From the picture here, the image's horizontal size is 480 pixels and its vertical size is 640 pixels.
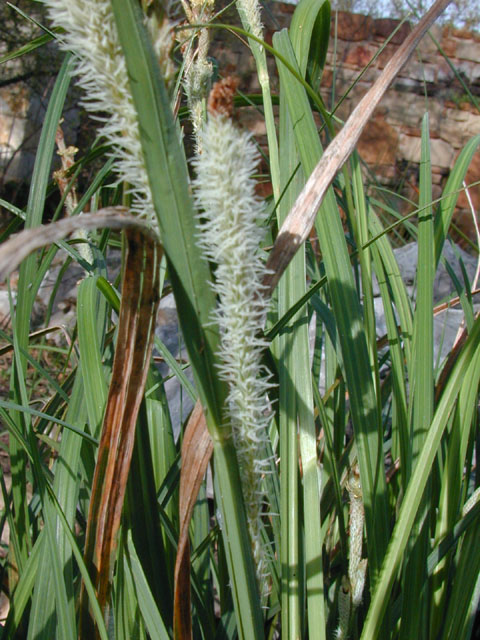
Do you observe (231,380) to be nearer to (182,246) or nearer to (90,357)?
(182,246)

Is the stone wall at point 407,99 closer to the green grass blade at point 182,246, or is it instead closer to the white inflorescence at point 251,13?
the white inflorescence at point 251,13

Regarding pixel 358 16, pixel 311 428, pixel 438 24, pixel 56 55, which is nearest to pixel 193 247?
pixel 311 428

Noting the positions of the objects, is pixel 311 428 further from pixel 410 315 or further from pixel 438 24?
pixel 438 24

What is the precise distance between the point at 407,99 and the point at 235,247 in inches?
183

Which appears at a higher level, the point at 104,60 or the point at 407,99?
the point at 407,99

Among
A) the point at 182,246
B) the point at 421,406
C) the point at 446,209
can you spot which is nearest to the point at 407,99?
the point at 446,209

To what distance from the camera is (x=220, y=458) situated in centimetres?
28

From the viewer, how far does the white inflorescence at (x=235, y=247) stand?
22 centimetres

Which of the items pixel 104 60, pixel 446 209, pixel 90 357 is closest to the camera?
pixel 104 60

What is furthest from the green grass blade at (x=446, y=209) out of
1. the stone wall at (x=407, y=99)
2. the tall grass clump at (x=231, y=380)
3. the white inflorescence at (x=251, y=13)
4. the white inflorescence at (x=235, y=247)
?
the stone wall at (x=407, y=99)

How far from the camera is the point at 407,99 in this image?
4.38 meters

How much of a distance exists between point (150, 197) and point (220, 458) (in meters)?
0.13

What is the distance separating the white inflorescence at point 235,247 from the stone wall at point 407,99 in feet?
13.1

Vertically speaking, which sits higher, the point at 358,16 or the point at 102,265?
the point at 358,16
